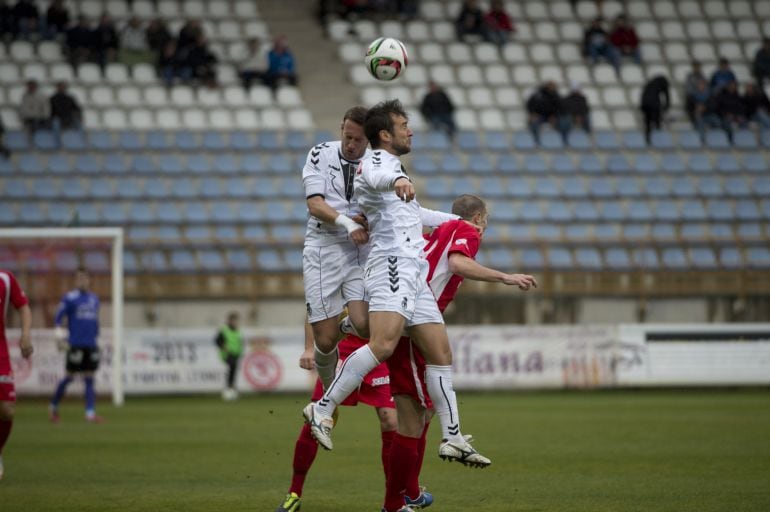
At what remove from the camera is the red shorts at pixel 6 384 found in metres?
10.1

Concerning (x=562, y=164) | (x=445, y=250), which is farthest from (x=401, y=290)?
(x=562, y=164)

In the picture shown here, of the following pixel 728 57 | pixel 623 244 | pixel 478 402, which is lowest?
pixel 478 402

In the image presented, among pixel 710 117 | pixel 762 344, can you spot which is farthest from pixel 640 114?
pixel 762 344

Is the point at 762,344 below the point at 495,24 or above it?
below

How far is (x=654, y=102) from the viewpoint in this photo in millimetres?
28766

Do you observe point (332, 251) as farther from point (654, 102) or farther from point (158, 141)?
point (654, 102)

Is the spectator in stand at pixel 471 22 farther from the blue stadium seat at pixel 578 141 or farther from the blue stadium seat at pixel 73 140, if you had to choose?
the blue stadium seat at pixel 73 140

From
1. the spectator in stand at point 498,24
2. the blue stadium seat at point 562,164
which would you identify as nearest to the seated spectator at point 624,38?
the spectator in stand at point 498,24

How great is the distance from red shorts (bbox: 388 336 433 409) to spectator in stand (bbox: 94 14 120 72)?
72.4ft

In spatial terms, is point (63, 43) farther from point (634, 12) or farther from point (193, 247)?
point (634, 12)

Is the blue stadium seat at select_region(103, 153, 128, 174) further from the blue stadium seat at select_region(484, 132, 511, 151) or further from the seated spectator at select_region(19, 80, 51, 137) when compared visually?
the blue stadium seat at select_region(484, 132, 511, 151)

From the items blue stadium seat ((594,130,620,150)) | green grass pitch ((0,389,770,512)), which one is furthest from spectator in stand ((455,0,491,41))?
green grass pitch ((0,389,770,512))

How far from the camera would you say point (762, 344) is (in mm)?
22922

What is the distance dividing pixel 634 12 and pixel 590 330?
1285 centimetres
